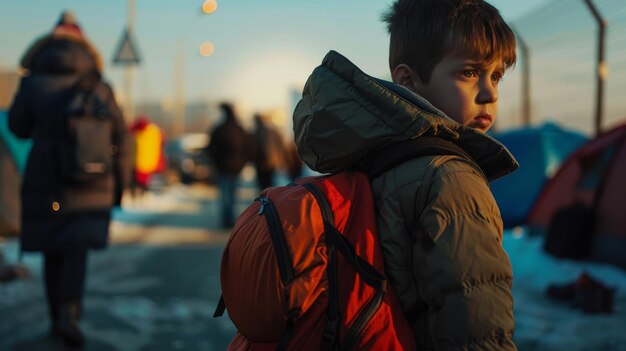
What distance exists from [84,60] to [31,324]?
6.22 ft

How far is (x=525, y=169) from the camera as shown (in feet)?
35.1

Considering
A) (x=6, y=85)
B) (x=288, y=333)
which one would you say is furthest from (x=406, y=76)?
(x=6, y=85)

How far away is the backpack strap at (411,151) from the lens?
5.38ft

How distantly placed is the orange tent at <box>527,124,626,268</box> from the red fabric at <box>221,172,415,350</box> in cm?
603

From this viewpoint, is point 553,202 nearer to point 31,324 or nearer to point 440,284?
point 31,324

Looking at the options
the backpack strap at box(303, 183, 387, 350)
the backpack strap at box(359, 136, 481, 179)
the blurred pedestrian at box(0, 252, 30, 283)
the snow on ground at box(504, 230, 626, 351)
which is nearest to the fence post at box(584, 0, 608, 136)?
the snow on ground at box(504, 230, 626, 351)

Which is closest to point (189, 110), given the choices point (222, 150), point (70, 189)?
point (222, 150)

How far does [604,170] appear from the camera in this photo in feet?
25.2

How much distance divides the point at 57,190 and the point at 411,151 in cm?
353

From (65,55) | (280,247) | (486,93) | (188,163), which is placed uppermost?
(65,55)

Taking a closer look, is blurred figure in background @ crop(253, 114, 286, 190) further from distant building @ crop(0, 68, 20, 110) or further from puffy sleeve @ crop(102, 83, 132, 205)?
puffy sleeve @ crop(102, 83, 132, 205)

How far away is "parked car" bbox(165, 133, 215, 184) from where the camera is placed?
27172 millimetres

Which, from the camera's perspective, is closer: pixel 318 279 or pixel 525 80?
pixel 318 279

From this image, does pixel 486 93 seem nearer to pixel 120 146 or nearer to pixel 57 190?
pixel 57 190
